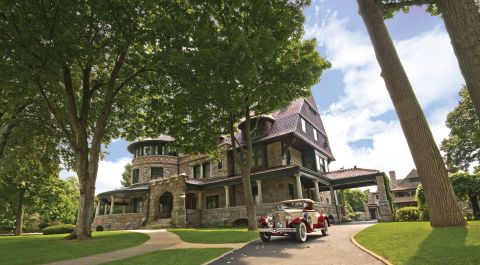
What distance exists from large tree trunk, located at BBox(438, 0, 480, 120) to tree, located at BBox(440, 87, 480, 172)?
104ft

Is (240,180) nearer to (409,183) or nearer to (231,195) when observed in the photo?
(231,195)

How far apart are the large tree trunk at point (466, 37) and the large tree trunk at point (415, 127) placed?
3.89m

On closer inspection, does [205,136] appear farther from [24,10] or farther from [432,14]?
[432,14]

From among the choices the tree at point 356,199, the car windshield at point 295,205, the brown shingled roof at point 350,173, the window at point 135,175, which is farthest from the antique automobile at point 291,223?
the tree at point 356,199

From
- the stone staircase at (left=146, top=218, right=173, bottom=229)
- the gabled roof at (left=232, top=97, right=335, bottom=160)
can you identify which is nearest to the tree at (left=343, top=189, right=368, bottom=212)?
the gabled roof at (left=232, top=97, right=335, bottom=160)

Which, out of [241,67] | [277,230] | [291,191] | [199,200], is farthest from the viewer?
[199,200]

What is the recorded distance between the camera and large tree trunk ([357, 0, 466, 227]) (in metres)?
8.47

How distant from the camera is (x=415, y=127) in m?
8.83

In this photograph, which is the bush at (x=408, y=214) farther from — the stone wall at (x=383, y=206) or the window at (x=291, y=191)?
the window at (x=291, y=191)

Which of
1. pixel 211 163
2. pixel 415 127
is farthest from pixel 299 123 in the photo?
pixel 415 127

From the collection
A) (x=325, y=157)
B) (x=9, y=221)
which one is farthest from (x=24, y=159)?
(x=9, y=221)

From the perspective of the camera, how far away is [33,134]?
73.8ft

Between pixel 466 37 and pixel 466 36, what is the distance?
0.06 ft

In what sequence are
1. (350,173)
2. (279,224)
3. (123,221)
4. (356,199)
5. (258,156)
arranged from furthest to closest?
(356,199), (123,221), (258,156), (350,173), (279,224)
